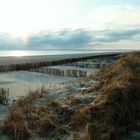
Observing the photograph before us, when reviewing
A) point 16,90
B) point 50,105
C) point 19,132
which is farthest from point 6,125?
point 16,90

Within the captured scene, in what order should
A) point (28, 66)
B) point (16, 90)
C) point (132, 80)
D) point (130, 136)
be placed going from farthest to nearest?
point (28, 66)
point (16, 90)
point (132, 80)
point (130, 136)

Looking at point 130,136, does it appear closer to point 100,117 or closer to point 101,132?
point 101,132

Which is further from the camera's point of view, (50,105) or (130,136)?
(50,105)

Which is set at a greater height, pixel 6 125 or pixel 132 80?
pixel 132 80

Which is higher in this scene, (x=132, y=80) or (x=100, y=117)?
(x=132, y=80)

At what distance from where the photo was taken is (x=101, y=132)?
6.39 m

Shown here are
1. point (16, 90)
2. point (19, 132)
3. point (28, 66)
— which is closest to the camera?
point (19, 132)

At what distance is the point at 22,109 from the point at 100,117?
2172 millimetres

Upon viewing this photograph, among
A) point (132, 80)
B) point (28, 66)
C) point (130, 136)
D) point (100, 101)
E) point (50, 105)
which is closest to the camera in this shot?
point (130, 136)

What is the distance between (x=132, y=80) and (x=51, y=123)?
329cm

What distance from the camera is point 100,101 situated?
25.3 feet

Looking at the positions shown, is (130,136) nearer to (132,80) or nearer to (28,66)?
(132,80)

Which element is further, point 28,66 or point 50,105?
point 28,66

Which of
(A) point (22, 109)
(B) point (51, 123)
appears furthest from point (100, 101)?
(A) point (22, 109)
